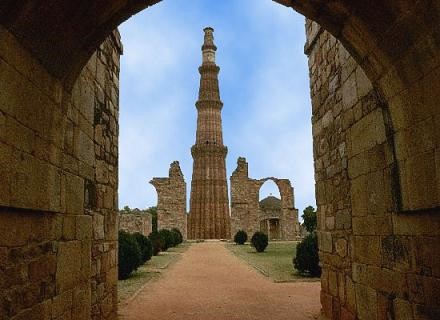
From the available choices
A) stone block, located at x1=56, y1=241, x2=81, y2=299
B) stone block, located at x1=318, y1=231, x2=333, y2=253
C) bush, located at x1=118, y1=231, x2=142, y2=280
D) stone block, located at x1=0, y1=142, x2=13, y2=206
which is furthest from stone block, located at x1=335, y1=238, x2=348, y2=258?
bush, located at x1=118, y1=231, x2=142, y2=280

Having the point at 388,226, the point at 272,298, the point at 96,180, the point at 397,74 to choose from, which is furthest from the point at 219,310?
the point at 397,74

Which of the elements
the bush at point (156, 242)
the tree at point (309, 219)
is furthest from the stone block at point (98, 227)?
the tree at point (309, 219)

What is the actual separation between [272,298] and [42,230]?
5.42 metres

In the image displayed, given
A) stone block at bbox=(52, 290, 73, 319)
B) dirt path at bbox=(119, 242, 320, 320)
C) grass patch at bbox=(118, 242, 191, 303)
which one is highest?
stone block at bbox=(52, 290, 73, 319)

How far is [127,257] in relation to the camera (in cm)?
1060

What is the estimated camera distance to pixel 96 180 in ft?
15.3

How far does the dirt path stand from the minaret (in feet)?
89.6

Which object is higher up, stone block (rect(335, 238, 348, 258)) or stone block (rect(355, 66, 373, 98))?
stone block (rect(355, 66, 373, 98))

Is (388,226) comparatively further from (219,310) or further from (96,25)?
(219,310)

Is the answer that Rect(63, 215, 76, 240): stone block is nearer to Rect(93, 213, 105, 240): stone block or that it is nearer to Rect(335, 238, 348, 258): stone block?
Rect(93, 213, 105, 240): stone block

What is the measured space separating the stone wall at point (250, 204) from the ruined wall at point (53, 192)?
102 feet

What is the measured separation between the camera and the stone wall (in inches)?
1412

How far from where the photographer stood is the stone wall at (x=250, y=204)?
1412 inches

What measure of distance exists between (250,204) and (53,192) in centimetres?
3390
